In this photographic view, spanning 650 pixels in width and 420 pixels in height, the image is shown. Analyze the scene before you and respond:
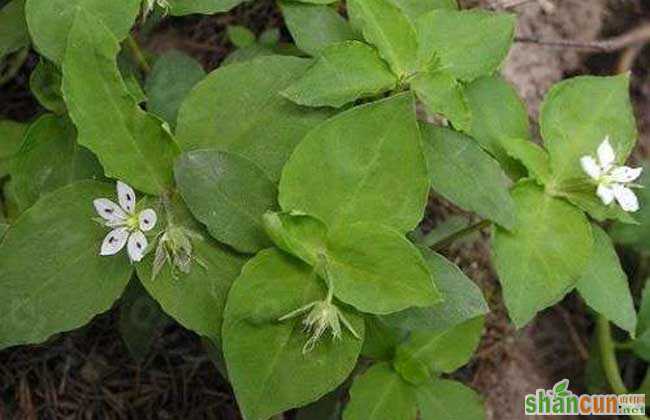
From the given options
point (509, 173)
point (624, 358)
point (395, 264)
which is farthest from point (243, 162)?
point (624, 358)

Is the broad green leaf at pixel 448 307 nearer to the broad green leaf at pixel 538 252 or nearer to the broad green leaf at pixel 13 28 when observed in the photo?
the broad green leaf at pixel 538 252

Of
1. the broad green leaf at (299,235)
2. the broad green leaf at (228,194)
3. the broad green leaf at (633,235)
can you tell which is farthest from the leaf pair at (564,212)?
the broad green leaf at (633,235)

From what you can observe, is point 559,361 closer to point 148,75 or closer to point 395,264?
point 395,264

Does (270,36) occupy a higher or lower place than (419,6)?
lower

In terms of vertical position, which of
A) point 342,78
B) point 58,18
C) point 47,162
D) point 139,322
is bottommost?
point 139,322

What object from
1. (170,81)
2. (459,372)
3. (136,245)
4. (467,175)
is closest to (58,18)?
(170,81)

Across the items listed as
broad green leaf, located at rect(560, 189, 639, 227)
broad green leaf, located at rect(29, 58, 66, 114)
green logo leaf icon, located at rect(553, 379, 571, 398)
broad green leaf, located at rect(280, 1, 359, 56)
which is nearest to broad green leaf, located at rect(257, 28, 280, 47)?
broad green leaf, located at rect(280, 1, 359, 56)

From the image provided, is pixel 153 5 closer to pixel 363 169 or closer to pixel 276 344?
pixel 363 169
